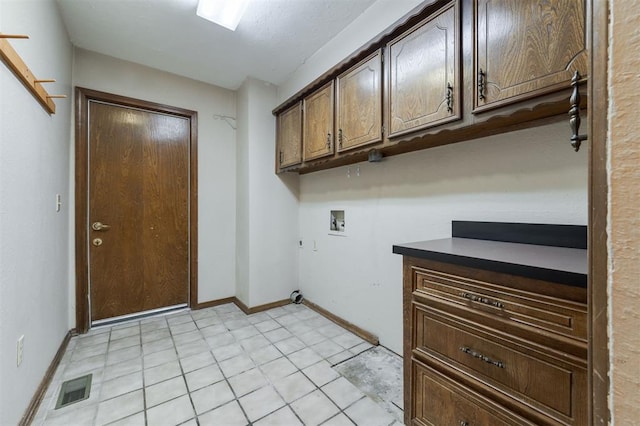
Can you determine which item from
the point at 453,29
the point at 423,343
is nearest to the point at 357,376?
the point at 423,343

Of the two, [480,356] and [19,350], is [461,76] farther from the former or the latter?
[19,350]

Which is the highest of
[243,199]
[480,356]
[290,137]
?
[290,137]

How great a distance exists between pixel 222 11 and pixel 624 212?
243 cm

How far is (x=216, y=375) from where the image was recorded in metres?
1.75

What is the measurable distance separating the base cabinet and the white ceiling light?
2.10m

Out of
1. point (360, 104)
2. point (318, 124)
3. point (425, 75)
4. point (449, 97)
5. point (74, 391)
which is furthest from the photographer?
point (318, 124)

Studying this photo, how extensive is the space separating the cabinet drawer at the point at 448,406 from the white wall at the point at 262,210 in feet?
6.55

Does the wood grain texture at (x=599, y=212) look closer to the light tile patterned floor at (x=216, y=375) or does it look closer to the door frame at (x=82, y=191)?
the light tile patterned floor at (x=216, y=375)

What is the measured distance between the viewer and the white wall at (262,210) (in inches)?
113

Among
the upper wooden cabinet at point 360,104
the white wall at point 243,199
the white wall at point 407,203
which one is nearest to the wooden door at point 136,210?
the white wall at point 243,199

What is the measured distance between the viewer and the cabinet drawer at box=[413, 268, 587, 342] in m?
0.79

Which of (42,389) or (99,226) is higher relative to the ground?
(99,226)

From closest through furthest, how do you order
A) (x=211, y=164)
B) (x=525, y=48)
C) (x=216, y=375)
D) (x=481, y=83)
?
(x=525, y=48)
(x=481, y=83)
(x=216, y=375)
(x=211, y=164)

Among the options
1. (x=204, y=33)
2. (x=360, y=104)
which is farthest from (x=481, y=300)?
(x=204, y=33)
